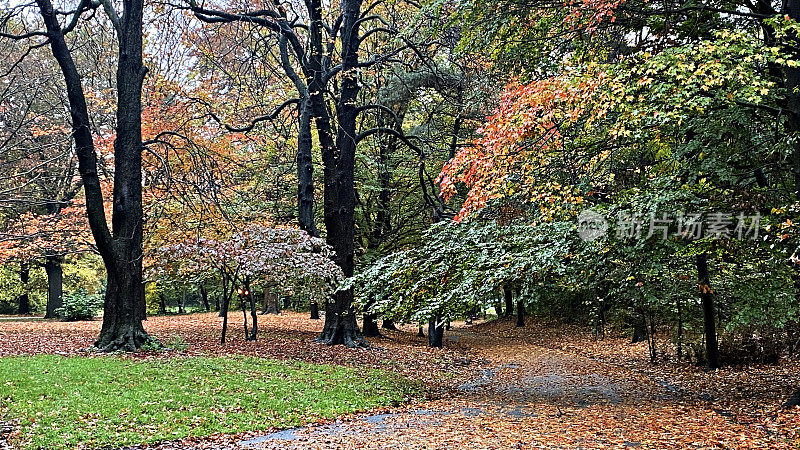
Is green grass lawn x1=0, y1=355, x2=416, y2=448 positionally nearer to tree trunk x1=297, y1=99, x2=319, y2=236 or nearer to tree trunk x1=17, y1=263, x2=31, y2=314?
tree trunk x1=297, y1=99, x2=319, y2=236

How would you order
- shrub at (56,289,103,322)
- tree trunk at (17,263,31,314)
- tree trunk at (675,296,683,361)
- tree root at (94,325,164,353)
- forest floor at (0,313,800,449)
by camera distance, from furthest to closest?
tree trunk at (17,263,31,314)
shrub at (56,289,103,322)
tree trunk at (675,296,683,361)
tree root at (94,325,164,353)
forest floor at (0,313,800,449)

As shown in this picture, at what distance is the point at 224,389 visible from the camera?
335 inches

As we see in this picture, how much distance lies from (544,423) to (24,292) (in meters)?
26.6

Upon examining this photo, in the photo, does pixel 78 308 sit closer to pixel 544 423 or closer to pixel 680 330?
pixel 544 423

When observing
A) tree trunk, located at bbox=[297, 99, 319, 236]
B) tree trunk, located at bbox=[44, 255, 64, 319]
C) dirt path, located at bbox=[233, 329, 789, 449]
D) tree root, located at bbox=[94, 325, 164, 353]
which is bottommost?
→ dirt path, located at bbox=[233, 329, 789, 449]

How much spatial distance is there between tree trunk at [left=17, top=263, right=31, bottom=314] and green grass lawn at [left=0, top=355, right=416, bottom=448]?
720 inches

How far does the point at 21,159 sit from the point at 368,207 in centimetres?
1233

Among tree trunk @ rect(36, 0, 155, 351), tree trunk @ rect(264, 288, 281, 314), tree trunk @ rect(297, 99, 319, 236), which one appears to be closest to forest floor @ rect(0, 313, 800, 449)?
tree trunk @ rect(36, 0, 155, 351)

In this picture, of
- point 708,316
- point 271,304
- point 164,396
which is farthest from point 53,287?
point 708,316

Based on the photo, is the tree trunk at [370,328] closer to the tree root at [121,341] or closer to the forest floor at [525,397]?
the forest floor at [525,397]

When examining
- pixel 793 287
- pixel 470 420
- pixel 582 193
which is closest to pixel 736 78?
Answer: pixel 582 193

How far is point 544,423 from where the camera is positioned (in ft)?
25.8

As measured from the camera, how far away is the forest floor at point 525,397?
672cm

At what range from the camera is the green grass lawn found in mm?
6512
